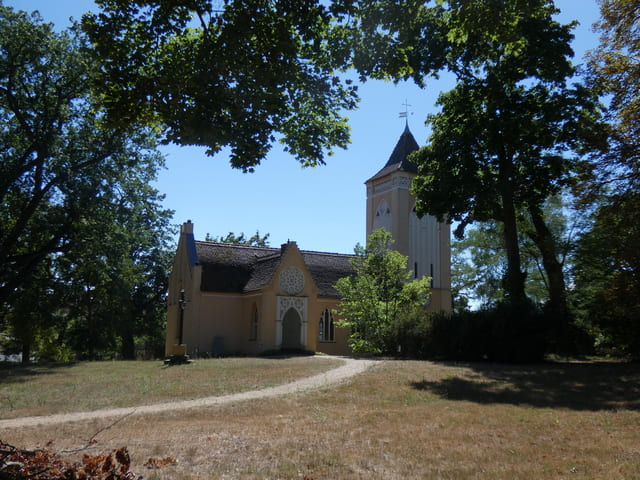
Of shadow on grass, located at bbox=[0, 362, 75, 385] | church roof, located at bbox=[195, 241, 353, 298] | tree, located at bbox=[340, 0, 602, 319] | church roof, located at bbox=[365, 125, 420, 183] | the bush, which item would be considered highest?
church roof, located at bbox=[365, 125, 420, 183]

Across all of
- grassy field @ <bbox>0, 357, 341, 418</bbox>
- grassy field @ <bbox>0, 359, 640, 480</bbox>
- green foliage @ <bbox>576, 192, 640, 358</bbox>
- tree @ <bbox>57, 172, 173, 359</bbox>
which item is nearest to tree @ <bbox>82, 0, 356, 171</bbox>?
grassy field @ <bbox>0, 359, 640, 480</bbox>

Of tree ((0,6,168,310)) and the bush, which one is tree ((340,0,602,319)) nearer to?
the bush

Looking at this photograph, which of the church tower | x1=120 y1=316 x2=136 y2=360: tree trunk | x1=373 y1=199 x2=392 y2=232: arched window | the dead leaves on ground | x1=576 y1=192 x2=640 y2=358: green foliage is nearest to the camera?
the dead leaves on ground

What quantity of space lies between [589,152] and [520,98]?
18.3ft

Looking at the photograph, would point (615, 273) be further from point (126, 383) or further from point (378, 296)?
point (126, 383)

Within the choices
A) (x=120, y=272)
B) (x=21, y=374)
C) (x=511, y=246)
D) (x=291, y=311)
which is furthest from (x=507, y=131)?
(x=120, y=272)

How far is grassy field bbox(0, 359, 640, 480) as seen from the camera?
7.34 meters

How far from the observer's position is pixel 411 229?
147 ft

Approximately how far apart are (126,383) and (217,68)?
12.2 metres

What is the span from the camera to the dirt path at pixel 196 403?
38.9 ft

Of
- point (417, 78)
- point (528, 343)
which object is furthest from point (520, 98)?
point (528, 343)

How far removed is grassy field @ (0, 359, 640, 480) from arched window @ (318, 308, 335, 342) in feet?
71.2

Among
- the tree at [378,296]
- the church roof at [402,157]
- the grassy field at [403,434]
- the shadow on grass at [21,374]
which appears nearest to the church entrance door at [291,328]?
the tree at [378,296]

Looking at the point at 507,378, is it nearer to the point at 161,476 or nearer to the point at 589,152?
the point at 589,152
